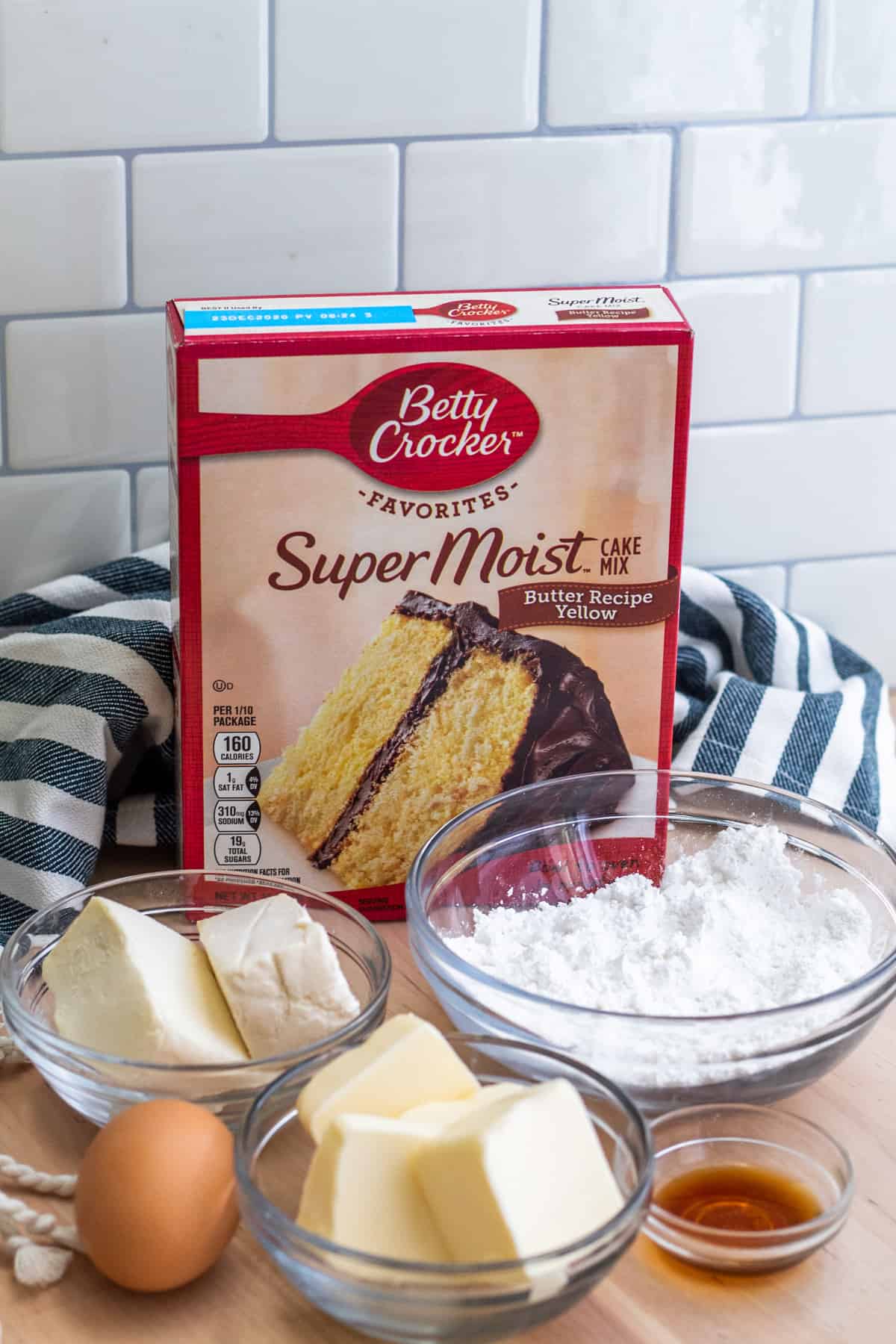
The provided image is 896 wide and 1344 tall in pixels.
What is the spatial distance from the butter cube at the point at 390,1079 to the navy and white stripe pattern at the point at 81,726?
310 millimetres

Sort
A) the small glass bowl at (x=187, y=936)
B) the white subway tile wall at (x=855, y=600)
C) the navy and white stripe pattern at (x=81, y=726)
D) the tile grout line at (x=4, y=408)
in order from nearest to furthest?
1. the small glass bowl at (x=187, y=936)
2. the navy and white stripe pattern at (x=81, y=726)
3. the tile grout line at (x=4, y=408)
4. the white subway tile wall at (x=855, y=600)

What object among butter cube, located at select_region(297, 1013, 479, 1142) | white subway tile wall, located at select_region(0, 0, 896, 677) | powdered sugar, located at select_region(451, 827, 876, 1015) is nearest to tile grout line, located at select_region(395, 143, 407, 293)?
white subway tile wall, located at select_region(0, 0, 896, 677)

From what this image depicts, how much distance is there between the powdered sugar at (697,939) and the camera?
755 millimetres

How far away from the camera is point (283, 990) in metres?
0.68

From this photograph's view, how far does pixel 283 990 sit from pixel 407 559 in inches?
9.9

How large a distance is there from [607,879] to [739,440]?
399mm

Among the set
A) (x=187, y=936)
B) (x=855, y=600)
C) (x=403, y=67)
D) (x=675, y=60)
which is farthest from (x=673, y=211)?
(x=187, y=936)

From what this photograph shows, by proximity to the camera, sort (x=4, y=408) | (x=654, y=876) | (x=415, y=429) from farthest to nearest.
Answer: (x=4, y=408) < (x=654, y=876) < (x=415, y=429)

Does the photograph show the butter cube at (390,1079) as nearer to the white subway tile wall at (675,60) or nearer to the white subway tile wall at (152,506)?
the white subway tile wall at (152,506)

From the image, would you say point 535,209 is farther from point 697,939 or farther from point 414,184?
point 697,939

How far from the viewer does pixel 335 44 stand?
96 centimetres

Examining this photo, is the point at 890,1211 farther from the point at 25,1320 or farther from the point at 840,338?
the point at 840,338

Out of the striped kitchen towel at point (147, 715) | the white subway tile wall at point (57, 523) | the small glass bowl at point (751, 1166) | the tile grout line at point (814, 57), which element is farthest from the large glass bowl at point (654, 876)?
the tile grout line at point (814, 57)

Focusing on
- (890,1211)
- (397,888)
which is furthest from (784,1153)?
(397,888)
